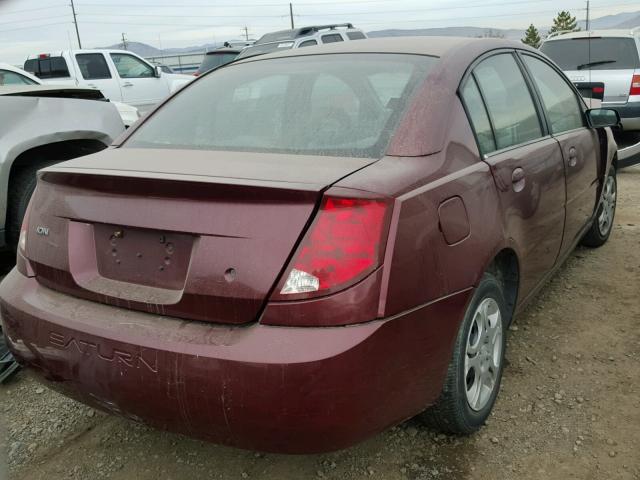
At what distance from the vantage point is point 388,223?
1.79m

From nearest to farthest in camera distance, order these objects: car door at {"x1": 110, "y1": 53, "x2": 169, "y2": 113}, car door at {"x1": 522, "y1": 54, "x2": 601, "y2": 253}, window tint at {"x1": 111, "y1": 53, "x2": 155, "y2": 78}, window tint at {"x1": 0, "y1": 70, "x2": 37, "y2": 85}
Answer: car door at {"x1": 522, "y1": 54, "x2": 601, "y2": 253}, window tint at {"x1": 0, "y1": 70, "x2": 37, "y2": 85}, car door at {"x1": 110, "y1": 53, "x2": 169, "y2": 113}, window tint at {"x1": 111, "y1": 53, "x2": 155, "y2": 78}

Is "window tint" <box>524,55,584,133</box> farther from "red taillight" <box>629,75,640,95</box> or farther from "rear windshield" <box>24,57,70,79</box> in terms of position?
"rear windshield" <box>24,57,70,79</box>

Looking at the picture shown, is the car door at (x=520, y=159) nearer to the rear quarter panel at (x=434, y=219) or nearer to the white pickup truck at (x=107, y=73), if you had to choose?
the rear quarter panel at (x=434, y=219)

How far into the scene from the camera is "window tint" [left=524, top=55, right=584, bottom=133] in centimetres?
329

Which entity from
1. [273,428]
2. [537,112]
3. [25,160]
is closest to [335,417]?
[273,428]

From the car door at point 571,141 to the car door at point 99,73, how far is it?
36.4ft

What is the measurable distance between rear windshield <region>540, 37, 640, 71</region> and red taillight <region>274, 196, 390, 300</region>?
8099 mm

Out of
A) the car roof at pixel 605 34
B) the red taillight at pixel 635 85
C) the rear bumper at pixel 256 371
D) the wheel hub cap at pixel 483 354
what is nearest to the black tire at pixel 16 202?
the rear bumper at pixel 256 371

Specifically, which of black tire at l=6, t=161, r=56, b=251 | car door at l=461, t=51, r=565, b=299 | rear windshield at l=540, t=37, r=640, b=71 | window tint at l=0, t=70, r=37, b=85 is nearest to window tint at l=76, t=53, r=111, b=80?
window tint at l=0, t=70, r=37, b=85

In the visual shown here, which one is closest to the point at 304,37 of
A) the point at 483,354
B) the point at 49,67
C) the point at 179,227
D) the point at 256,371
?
the point at 49,67

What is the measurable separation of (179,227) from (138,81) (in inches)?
494

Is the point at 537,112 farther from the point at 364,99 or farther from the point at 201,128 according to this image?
the point at 201,128

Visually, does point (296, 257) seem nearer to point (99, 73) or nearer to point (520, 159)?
point (520, 159)

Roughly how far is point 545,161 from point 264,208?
1.68 m
